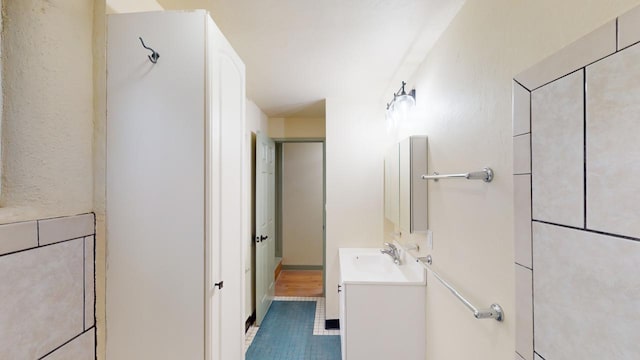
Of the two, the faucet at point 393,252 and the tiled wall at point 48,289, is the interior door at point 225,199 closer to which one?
the tiled wall at point 48,289

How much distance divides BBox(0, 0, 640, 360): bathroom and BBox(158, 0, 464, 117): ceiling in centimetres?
3

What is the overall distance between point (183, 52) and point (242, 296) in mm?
1133

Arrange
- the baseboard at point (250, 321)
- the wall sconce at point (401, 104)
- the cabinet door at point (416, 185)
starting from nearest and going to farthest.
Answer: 1. the cabinet door at point (416, 185)
2. the wall sconce at point (401, 104)
3. the baseboard at point (250, 321)

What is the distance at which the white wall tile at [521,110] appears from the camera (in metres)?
0.81

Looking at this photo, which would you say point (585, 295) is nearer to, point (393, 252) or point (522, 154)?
point (522, 154)

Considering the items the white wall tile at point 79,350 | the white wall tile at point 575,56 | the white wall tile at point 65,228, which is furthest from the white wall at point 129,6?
the white wall tile at point 575,56

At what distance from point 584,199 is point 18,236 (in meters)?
1.25

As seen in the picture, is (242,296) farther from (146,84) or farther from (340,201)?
(340,201)

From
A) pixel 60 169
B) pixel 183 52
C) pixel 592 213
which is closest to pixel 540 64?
pixel 592 213

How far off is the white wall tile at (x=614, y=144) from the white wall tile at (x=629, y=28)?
2 centimetres

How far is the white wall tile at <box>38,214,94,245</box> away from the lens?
2.27 feet

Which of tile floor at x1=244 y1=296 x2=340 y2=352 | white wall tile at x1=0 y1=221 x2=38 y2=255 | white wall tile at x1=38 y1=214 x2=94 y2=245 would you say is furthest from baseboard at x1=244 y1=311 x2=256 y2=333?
white wall tile at x1=0 y1=221 x2=38 y2=255

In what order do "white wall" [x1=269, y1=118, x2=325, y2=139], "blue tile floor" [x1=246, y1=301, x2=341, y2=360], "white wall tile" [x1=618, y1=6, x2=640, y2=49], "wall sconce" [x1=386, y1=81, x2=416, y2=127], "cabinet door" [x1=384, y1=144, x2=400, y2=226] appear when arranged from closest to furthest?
"white wall tile" [x1=618, y1=6, x2=640, y2=49] → "wall sconce" [x1=386, y1=81, x2=416, y2=127] → "cabinet door" [x1=384, y1=144, x2=400, y2=226] → "blue tile floor" [x1=246, y1=301, x2=341, y2=360] → "white wall" [x1=269, y1=118, x2=325, y2=139]

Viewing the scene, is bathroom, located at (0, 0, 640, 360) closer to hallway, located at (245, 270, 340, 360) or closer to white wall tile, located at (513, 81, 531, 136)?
white wall tile, located at (513, 81, 531, 136)
